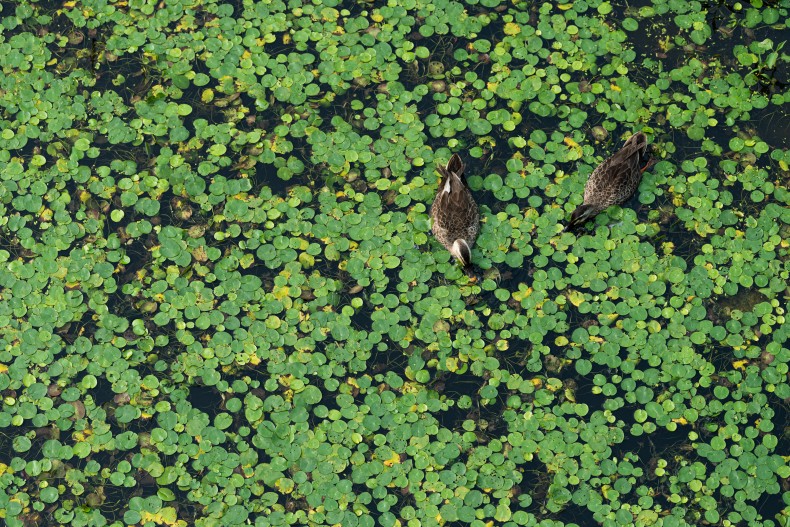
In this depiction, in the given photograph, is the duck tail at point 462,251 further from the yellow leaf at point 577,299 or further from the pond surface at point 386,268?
the yellow leaf at point 577,299

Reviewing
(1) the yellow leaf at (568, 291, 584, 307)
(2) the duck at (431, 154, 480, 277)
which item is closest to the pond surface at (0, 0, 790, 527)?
(1) the yellow leaf at (568, 291, 584, 307)

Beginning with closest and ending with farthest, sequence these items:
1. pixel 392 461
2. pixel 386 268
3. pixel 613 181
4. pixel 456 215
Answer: pixel 392 461 → pixel 456 215 → pixel 613 181 → pixel 386 268

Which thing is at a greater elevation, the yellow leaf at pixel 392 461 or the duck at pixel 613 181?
the duck at pixel 613 181

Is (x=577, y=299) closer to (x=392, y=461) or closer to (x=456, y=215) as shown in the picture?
(x=456, y=215)

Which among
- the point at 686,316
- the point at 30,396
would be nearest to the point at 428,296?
the point at 686,316

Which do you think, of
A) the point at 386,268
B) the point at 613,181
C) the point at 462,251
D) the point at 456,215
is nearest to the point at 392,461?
the point at 386,268

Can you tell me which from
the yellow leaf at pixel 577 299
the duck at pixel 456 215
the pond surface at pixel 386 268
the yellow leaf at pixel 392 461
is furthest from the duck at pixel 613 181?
the yellow leaf at pixel 392 461

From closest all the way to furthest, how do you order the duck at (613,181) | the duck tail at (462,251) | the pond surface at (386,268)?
the pond surface at (386,268) → the duck tail at (462,251) → the duck at (613,181)
